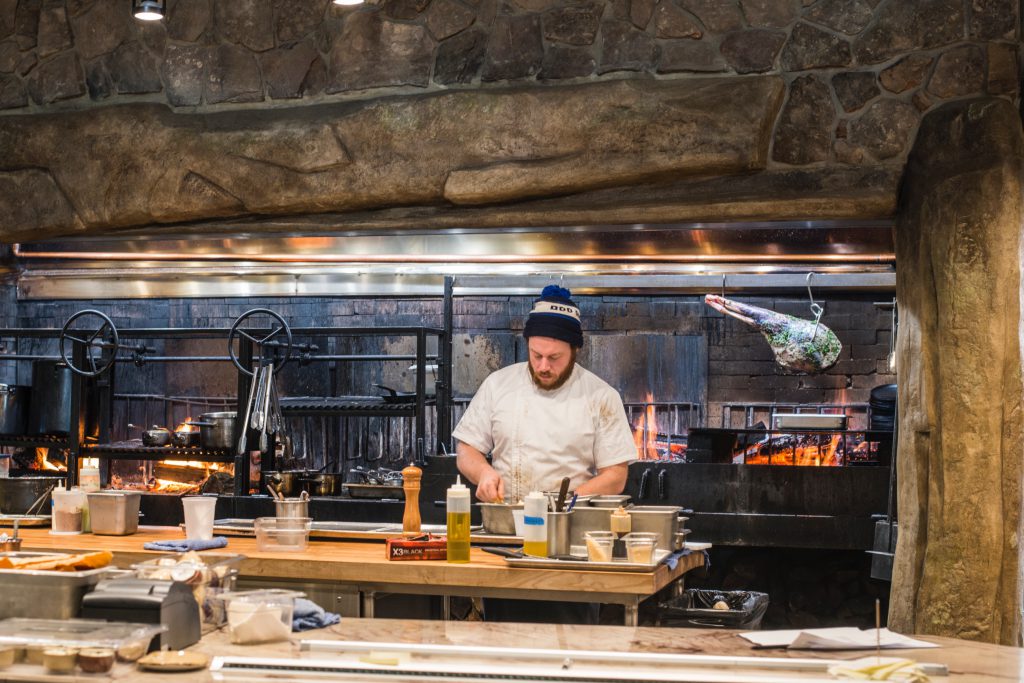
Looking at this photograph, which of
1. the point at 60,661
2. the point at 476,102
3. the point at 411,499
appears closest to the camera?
the point at 60,661

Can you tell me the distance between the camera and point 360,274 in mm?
8578

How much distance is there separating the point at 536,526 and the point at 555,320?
1.45 meters

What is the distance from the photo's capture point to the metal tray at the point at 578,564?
3.83m

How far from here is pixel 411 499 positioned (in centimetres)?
440

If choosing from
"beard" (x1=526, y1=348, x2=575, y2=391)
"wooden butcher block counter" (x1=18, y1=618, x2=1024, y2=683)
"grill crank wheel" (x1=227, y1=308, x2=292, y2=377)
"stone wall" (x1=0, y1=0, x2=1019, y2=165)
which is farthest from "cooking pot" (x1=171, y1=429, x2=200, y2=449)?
"wooden butcher block counter" (x1=18, y1=618, x2=1024, y2=683)

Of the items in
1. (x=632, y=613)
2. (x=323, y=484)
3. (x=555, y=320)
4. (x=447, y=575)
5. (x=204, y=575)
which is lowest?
(x=632, y=613)

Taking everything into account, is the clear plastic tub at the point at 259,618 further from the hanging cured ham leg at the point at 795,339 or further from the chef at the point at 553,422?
the hanging cured ham leg at the point at 795,339

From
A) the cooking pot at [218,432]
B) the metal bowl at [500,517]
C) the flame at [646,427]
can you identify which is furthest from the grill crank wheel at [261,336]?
the metal bowl at [500,517]

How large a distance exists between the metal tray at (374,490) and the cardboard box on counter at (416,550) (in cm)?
301

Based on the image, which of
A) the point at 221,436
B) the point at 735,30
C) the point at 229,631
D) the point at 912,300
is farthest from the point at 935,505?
the point at 221,436

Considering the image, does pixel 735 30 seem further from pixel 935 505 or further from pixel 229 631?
pixel 229 631

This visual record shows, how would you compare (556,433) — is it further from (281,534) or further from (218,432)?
(218,432)

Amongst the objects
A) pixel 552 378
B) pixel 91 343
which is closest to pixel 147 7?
pixel 552 378

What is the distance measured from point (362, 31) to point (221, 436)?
272 centimetres
